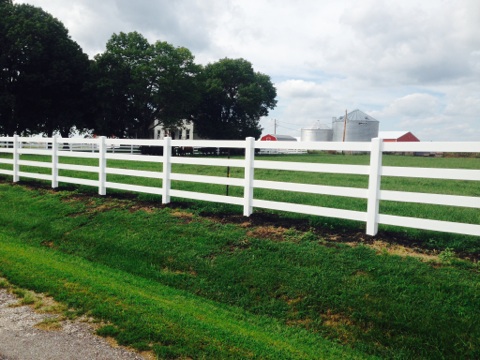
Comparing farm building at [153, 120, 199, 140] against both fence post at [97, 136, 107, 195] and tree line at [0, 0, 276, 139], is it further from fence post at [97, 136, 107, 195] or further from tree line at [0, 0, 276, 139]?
fence post at [97, 136, 107, 195]

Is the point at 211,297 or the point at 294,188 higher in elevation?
the point at 294,188

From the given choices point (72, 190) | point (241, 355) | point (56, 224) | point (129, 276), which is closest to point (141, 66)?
point (72, 190)

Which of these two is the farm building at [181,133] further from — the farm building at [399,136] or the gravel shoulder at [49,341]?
the gravel shoulder at [49,341]

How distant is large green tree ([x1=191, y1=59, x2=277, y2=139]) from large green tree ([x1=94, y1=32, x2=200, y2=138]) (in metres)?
10.2

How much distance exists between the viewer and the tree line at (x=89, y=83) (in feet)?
118

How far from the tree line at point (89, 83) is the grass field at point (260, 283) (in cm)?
3149

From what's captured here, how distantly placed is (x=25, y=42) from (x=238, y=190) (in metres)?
31.3

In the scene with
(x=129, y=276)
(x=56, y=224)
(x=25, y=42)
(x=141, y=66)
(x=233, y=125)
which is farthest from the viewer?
(x=233, y=125)


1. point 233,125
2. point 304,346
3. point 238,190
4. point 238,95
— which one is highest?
point 238,95

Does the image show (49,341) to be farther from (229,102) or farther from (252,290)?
(229,102)

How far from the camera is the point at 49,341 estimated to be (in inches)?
174

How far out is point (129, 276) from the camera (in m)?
6.74

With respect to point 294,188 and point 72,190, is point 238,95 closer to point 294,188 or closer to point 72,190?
point 72,190

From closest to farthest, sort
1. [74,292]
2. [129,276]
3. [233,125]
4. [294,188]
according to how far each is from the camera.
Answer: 1. [74,292]
2. [129,276]
3. [294,188]
4. [233,125]
